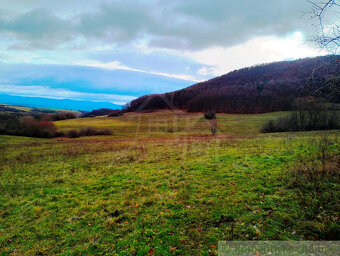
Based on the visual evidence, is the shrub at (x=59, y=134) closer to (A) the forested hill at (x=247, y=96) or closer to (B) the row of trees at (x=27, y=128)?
(B) the row of trees at (x=27, y=128)

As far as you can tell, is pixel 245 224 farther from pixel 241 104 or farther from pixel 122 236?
pixel 241 104

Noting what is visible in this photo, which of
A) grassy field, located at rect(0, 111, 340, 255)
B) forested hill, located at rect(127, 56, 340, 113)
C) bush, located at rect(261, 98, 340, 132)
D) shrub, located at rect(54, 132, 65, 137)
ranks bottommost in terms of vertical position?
shrub, located at rect(54, 132, 65, 137)

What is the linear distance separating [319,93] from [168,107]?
439 feet

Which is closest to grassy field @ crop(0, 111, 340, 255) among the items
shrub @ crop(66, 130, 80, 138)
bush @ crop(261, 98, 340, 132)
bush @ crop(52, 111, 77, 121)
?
bush @ crop(261, 98, 340, 132)

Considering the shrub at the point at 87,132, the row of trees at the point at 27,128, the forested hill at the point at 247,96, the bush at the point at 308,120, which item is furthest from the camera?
the forested hill at the point at 247,96

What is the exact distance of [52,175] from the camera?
1250 centimetres

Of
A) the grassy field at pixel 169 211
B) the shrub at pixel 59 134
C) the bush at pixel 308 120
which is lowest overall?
the shrub at pixel 59 134

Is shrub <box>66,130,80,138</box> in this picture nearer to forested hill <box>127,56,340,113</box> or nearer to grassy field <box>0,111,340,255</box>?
grassy field <box>0,111,340,255</box>

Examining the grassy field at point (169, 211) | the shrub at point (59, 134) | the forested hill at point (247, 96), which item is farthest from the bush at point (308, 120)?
the shrub at point (59, 134)

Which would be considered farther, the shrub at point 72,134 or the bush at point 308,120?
the shrub at point 72,134

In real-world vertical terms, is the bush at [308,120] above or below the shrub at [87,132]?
above

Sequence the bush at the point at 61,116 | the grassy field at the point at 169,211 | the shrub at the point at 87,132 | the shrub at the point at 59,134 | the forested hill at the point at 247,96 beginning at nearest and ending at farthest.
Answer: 1. the grassy field at the point at 169,211
2. the shrub at the point at 59,134
3. the shrub at the point at 87,132
4. the forested hill at the point at 247,96
5. the bush at the point at 61,116

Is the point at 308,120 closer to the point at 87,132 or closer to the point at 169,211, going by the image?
the point at 169,211

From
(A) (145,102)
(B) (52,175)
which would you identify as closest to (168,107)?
(A) (145,102)
